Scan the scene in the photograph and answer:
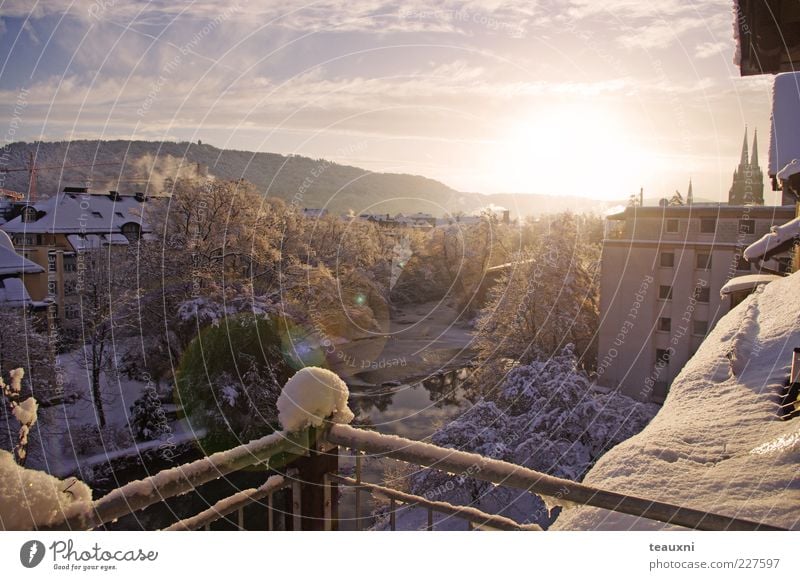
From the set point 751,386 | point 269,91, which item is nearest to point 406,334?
point 269,91

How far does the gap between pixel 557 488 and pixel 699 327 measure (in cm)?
1524

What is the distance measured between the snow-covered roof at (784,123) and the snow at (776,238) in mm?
2639

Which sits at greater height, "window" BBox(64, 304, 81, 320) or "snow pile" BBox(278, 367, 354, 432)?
"snow pile" BBox(278, 367, 354, 432)

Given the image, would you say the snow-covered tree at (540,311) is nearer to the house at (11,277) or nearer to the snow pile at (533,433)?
the snow pile at (533,433)

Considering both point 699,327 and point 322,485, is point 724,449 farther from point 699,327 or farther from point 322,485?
point 699,327

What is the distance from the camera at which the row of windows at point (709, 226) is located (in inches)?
576

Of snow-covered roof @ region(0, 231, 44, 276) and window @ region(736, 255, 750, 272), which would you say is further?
window @ region(736, 255, 750, 272)

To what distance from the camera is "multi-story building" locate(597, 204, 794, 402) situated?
48.3 feet

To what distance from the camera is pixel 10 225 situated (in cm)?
1555

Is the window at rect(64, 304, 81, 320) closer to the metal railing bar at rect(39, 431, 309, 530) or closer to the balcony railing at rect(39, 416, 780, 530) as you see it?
the balcony railing at rect(39, 416, 780, 530)

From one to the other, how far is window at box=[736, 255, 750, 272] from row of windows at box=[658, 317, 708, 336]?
1.54m

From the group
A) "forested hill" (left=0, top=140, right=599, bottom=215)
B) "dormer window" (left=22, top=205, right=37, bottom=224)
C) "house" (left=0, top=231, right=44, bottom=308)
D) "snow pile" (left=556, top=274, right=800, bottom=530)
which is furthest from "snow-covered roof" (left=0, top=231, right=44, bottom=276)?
"snow pile" (left=556, top=274, right=800, bottom=530)

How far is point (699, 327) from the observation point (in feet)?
50.3

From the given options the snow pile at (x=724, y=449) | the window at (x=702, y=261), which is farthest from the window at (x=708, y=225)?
the snow pile at (x=724, y=449)
